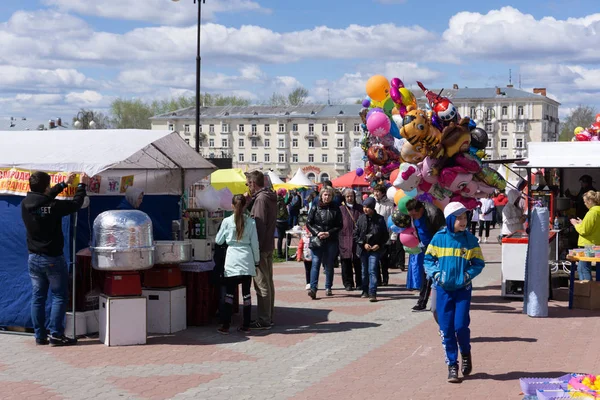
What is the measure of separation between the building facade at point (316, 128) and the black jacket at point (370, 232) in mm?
98083

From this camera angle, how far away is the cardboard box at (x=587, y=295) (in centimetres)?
1240

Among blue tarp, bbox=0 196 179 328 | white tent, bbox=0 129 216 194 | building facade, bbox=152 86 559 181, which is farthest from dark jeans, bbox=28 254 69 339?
building facade, bbox=152 86 559 181

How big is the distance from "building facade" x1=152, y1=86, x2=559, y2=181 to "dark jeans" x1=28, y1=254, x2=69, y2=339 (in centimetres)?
10162

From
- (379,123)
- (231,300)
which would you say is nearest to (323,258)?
(379,123)

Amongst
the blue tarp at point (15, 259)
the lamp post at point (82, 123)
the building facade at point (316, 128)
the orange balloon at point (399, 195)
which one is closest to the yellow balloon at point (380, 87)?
the orange balloon at point (399, 195)

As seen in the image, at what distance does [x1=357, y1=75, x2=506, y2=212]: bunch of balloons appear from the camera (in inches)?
456

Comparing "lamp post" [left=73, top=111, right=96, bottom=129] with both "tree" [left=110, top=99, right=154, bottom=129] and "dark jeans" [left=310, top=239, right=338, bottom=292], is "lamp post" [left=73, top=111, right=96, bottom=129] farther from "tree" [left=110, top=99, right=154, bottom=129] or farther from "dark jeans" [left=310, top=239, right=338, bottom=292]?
"tree" [left=110, top=99, right=154, bottom=129]

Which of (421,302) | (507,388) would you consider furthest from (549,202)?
(507,388)

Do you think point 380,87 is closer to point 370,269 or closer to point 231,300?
point 370,269

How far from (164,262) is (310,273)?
3.95 m

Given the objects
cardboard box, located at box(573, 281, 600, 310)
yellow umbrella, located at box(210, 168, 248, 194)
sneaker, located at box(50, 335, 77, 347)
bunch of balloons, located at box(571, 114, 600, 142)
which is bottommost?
sneaker, located at box(50, 335, 77, 347)

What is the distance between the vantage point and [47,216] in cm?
938

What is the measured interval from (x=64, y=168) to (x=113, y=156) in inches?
23.0

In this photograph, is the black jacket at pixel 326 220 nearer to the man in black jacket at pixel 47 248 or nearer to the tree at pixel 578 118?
the man in black jacket at pixel 47 248
